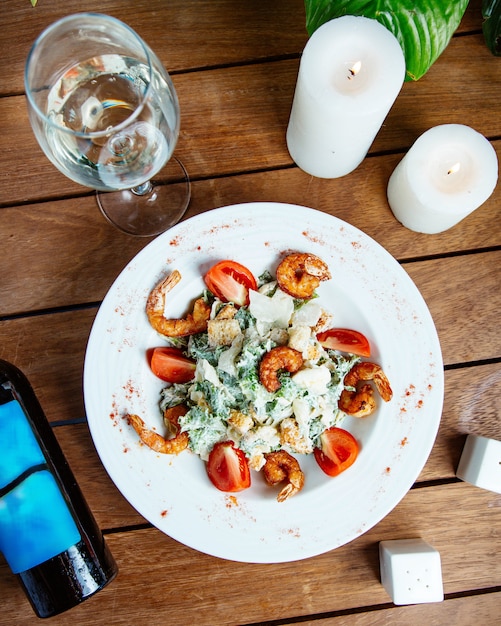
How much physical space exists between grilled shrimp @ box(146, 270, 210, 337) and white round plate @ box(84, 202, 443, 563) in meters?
0.02

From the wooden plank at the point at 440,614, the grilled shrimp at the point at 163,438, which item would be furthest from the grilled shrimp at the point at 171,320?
the wooden plank at the point at 440,614

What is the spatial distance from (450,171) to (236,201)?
15.7 inches

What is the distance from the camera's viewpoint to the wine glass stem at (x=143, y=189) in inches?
44.3

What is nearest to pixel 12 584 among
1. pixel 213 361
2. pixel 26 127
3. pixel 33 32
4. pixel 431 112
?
pixel 213 361

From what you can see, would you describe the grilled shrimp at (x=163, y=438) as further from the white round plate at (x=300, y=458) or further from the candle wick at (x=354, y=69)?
the candle wick at (x=354, y=69)

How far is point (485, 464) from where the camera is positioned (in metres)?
1.08

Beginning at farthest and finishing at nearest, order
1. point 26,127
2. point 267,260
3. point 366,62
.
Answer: point 26,127 → point 267,260 → point 366,62

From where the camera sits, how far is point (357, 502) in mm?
1006

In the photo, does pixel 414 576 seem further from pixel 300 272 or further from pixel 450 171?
pixel 450 171

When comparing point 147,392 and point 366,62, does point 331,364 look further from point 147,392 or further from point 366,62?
point 366,62

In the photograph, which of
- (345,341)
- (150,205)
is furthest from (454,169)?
(150,205)

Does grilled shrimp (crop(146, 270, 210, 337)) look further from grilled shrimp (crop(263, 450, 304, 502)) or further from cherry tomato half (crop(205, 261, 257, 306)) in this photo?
grilled shrimp (crop(263, 450, 304, 502))

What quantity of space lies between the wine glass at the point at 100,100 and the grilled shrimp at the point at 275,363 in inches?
13.5

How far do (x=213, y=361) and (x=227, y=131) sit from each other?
47 centimetres
